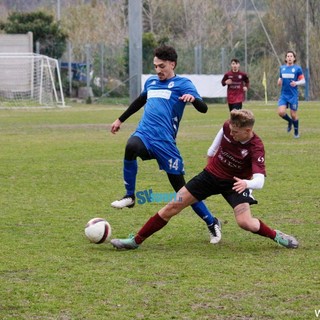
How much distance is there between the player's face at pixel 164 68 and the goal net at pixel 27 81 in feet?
96.0

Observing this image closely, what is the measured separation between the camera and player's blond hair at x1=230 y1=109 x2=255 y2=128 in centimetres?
779

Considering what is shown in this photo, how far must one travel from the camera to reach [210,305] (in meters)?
6.29

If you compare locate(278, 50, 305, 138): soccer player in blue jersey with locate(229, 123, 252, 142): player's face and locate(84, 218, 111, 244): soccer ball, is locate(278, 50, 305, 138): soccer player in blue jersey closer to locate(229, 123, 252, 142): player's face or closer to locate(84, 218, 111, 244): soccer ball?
locate(84, 218, 111, 244): soccer ball

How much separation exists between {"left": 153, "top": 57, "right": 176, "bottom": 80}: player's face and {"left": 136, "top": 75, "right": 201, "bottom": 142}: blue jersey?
0.05 meters

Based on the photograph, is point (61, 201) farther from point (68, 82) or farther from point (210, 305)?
point (68, 82)

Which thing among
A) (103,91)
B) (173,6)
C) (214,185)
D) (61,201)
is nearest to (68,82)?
(103,91)

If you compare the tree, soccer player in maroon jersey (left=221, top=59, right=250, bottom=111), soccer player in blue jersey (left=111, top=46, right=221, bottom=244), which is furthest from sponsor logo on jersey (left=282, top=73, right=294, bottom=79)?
the tree

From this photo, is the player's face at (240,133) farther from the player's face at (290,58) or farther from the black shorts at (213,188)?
the player's face at (290,58)

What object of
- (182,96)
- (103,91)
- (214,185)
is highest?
(182,96)

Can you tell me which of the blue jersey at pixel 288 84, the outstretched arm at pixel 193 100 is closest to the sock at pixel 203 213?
the outstretched arm at pixel 193 100

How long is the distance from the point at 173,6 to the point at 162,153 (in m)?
51.8

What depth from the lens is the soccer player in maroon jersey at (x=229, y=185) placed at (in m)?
8.09

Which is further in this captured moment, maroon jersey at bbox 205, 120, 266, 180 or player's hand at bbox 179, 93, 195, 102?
player's hand at bbox 179, 93, 195, 102

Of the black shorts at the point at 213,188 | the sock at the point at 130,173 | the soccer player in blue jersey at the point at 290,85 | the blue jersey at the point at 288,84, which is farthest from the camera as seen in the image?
the blue jersey at the point at 288,84
